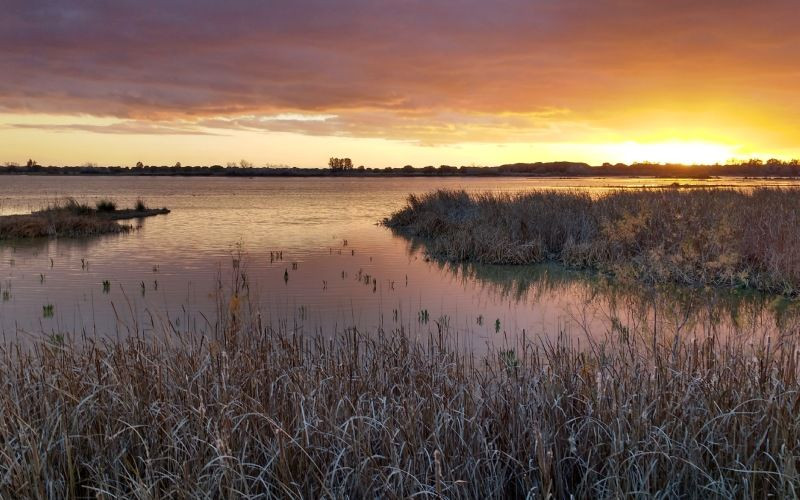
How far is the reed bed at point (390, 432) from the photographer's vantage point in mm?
3909

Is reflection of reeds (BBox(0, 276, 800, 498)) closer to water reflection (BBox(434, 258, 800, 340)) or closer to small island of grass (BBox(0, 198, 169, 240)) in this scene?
water reflection (BBox(434, 258, 800, 340))

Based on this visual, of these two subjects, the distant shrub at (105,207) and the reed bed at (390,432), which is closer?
the reed bed at (390,432)

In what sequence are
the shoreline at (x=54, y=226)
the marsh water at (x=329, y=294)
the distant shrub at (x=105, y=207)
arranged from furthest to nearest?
the distant shrub at (x=105, y=207), the shoreline at (x=54, y=226), the marsh water at (x=329, y=294)

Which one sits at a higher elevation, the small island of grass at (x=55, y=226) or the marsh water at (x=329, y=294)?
the small island of grass at (x=55, y=226)

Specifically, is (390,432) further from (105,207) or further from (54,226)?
(105,207)

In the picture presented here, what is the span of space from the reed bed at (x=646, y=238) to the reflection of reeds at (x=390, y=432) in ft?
31.3

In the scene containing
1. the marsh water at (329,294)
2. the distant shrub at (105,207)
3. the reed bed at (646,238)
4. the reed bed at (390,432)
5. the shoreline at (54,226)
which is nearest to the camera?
the reed bed at (390,432)

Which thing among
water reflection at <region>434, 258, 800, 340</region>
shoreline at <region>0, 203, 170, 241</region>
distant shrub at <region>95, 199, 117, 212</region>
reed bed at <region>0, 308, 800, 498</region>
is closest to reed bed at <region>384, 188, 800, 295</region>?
water reflection at <region>434, 258, 800, 340</region>

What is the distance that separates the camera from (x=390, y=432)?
4445 millimetres

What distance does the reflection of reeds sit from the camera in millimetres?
3922

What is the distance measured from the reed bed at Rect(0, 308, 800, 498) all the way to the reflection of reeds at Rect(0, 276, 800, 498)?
0.07 ft

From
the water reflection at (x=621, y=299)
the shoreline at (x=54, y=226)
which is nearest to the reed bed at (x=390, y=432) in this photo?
the water reflection at (x=621, y=299)

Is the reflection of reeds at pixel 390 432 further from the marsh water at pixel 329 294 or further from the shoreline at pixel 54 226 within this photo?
the shoreline at pixel 54 226

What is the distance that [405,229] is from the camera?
28.7m
